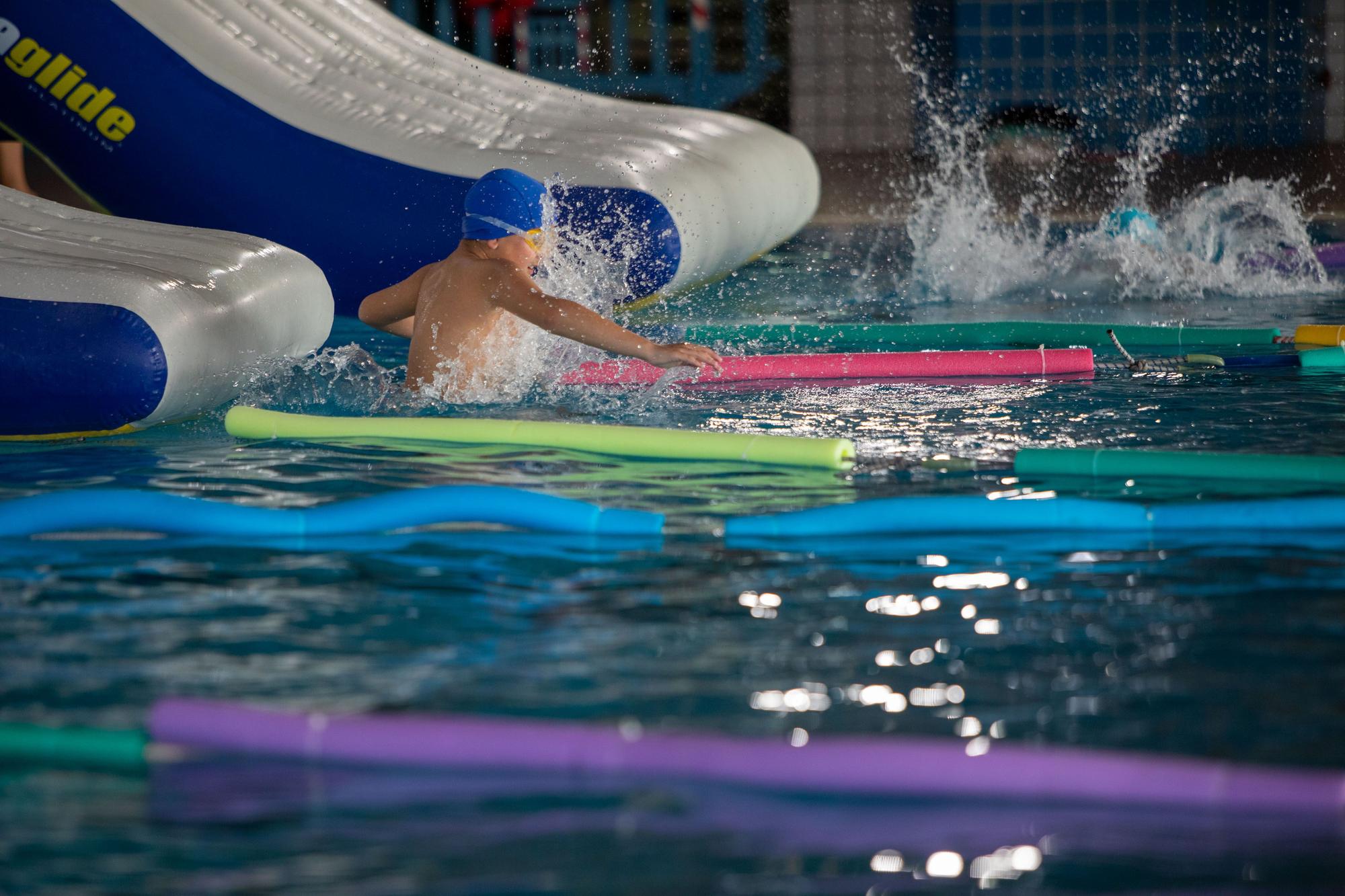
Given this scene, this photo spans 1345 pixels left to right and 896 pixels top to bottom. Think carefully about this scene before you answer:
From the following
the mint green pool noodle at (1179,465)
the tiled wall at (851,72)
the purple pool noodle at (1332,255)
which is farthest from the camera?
the tiled wall at (851,72)

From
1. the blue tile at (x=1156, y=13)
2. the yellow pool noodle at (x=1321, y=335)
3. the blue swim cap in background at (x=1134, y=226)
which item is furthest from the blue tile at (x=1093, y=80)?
the yellow pool noodle at (x=1321, y=335)

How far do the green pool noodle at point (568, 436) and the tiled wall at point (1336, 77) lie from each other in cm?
1063

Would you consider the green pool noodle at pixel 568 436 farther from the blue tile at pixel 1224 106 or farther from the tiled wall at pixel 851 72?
the blue tile at pixel 1224 106

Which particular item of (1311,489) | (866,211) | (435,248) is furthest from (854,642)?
(866,211)

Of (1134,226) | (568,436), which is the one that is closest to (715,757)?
(568,436)

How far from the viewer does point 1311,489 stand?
10.6 feet

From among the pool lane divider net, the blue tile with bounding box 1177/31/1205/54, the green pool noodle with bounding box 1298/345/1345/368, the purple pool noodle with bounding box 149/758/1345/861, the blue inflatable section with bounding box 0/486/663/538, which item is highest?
the blue tile with bounding box 1177/31/1205/54

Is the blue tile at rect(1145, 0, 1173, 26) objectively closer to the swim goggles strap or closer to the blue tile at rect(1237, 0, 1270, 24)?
the blue tile at rect(1237, 0, 1270, 24)

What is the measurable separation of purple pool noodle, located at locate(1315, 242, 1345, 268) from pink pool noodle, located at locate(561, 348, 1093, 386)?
329 cm

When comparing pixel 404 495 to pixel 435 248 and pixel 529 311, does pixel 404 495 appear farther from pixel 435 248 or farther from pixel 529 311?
pixel 435 248

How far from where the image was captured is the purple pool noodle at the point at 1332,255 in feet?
24.6

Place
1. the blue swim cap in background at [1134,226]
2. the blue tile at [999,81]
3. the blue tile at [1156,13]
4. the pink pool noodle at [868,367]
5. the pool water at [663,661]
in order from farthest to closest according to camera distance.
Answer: the blue tile at [999,81]
the blue tile at [1156,13]
the blue swim cap in background at [1134,226]
the pink pool noodle at [868,367]
the pool water at [663,661]

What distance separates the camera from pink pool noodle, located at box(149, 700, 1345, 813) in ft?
6.12

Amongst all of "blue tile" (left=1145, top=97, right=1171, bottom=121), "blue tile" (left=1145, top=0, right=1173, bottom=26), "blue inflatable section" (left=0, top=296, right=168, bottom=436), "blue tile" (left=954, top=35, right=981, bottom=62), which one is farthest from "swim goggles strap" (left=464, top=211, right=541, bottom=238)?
"blue tile" (left=1145, top=0, right=1173, bottom=26)
